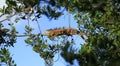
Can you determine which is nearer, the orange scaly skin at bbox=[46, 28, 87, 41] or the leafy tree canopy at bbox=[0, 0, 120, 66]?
the leafy tree canopy at bbox=[0, 0, 120, 66]

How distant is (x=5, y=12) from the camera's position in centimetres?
766

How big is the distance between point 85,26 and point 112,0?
466 centimetres

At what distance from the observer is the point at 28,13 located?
8.07 meters

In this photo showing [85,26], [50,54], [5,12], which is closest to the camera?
[5,12]

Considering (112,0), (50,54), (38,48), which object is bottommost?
(112,0)

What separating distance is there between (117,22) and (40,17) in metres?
1.56

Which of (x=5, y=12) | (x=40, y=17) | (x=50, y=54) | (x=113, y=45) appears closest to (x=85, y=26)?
(x=50, y=54)

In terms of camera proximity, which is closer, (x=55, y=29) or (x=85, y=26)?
(x=55, y=29)

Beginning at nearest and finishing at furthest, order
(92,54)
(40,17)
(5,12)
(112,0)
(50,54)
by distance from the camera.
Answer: (92,54), (112,0), (5,12), (40,17), (50,54)

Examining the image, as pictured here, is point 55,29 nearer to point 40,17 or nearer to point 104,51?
point 40,17

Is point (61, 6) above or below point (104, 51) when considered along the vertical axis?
above

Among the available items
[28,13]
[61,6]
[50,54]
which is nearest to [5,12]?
[28,13]

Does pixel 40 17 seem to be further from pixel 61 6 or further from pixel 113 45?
pixel 113 45

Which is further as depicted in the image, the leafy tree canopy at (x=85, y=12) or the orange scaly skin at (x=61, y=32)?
the orange scaly skin at (x=61, y=32)
